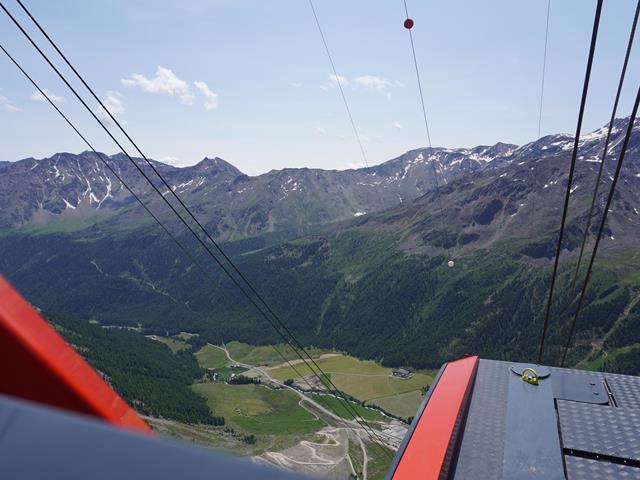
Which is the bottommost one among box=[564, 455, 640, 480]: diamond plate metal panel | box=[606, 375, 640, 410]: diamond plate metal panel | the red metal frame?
box=[606, 375, 640, 410]: diamond plate metal panel

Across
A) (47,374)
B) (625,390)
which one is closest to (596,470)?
(625,390)

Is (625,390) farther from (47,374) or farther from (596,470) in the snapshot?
(47,374)

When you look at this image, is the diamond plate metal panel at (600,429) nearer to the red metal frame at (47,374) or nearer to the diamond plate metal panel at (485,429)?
the diamond plate metal panel at (485,429)

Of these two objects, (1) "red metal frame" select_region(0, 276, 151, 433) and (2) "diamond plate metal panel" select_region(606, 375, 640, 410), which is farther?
(2) "diamond plate metal panel" select_region(606, 375, 640, 410)

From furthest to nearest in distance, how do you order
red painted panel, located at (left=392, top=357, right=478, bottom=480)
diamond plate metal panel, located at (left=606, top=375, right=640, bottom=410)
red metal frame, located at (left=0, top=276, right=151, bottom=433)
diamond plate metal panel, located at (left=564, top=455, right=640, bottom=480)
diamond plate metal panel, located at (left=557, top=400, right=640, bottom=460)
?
diamond plate metal panel, located at (left=606, top=375, right=640, bottom=410) → red painted panel, located at (left=392, top=357, right=478, bottom=480) → diamond plate metal panel, located at (left=557, top=400, right=640, bottom=460) → diamond plate metal panel, located at (left=564, top=455, right=640, bottom=480) → red metal frame, located at (left=0, top=276, right=151, bottom=433)

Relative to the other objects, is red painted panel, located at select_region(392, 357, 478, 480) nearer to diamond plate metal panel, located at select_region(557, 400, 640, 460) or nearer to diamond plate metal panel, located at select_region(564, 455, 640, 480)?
diamond plate metal panel, located at select_region(564, 455, 640, 480)

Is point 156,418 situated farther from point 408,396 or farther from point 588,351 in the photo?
point 588,351

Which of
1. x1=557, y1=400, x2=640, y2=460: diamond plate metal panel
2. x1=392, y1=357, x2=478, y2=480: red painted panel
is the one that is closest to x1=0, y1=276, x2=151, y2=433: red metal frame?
x1=392, y1=357, x2=478, y2=480: red painted panel
